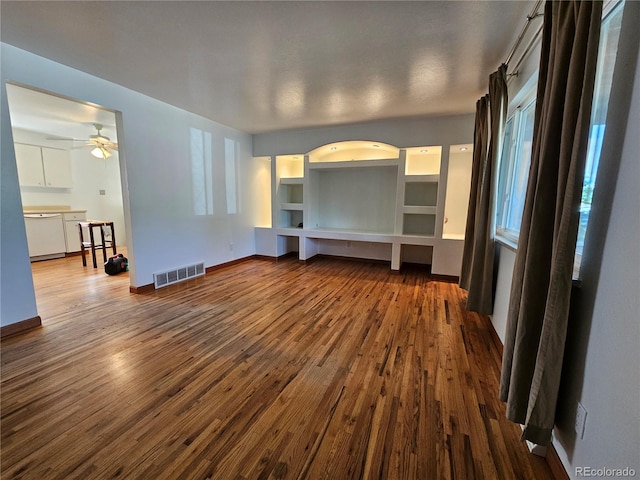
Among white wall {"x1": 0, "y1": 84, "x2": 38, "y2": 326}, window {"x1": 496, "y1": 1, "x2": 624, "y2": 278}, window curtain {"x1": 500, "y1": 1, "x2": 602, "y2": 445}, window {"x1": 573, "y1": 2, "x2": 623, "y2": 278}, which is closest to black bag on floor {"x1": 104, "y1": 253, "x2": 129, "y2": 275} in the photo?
white wall {"x1": 0, "y1": 84, "x2": 38, "y2": 326}

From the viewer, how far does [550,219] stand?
1.18 m

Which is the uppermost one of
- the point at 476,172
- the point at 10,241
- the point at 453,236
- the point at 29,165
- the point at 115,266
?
the point at 29,165

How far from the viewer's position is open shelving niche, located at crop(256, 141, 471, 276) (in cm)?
421

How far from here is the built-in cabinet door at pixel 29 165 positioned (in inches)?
195

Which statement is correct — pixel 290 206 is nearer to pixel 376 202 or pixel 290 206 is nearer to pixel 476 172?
pixel 376 202

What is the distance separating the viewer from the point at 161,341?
7.47 ft

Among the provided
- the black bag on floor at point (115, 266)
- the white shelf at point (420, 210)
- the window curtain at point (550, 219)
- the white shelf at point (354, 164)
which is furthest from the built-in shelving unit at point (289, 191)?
the window curtain at point (550, 219)

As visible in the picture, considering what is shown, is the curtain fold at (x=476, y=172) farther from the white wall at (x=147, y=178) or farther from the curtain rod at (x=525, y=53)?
the white wall at (x=147, y=178)

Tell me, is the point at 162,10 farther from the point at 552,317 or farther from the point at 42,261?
the point at 42,261

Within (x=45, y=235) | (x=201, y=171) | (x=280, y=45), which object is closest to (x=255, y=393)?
(x=280, y=45)

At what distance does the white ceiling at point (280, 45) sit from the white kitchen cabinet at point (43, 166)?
3.93 metres

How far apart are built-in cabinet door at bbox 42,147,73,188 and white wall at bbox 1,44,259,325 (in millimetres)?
3809

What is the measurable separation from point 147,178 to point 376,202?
371cm

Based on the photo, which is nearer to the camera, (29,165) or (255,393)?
(255,393)
